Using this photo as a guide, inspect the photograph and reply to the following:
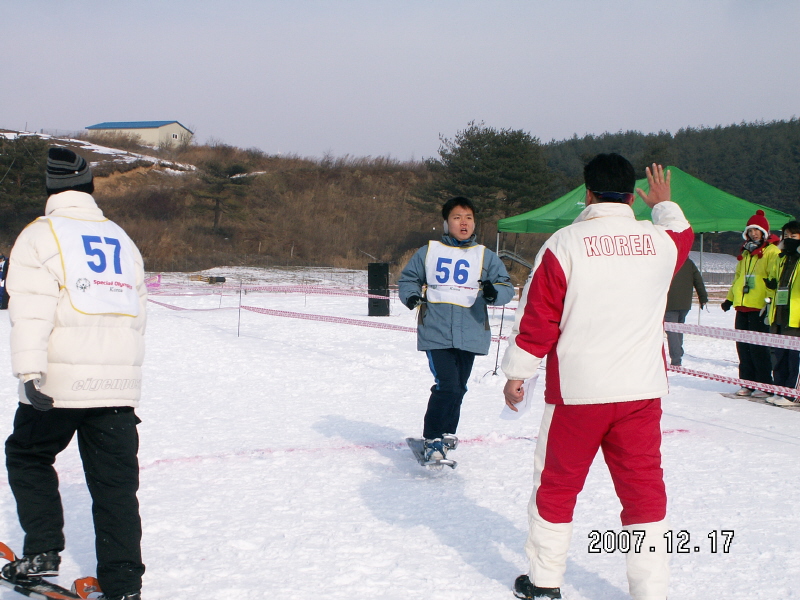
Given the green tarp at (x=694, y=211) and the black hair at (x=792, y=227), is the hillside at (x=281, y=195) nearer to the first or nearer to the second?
the green tarp at (x=694, y=211)

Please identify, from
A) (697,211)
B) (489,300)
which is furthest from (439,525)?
(697,211)

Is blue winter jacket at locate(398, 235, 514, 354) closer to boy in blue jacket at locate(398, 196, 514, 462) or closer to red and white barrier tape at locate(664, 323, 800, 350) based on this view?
boy in blue jacket at locate(398, 196, 514, 462)

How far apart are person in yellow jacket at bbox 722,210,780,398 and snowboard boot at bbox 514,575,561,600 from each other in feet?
18.1

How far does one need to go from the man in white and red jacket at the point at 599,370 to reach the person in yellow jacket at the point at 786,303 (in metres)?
5.06

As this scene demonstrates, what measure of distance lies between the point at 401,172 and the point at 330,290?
131 feet

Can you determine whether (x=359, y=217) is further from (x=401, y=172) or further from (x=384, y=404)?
(x=384, y=404)

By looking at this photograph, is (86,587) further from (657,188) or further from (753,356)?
(753,356)

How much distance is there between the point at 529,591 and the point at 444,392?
Result: 1.84 meters

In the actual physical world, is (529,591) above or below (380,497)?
above

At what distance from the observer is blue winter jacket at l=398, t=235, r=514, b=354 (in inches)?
175

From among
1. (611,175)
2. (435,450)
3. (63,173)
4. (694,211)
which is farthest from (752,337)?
(694,211)

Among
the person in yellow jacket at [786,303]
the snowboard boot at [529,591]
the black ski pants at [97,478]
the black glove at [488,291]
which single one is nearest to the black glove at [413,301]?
the black glove at [488,291]

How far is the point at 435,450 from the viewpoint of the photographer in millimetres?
4414
